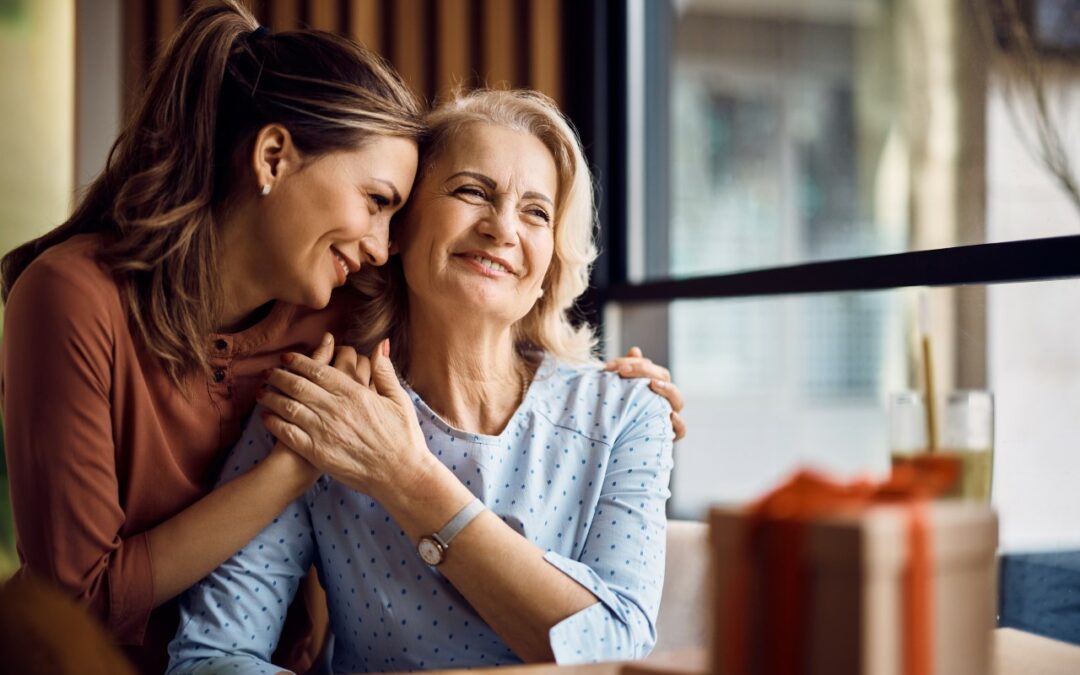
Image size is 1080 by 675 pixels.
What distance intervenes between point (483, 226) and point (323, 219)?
244 millimetres

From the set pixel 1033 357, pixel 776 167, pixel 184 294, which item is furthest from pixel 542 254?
pixel 776 167

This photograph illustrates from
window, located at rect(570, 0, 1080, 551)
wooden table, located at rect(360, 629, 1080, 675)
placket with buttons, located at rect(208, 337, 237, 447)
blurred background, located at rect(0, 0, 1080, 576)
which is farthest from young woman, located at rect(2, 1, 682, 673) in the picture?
window, located at rect(570, 0, 1080, 551)

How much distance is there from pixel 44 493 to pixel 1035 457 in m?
1.93

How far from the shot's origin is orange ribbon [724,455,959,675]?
0.69 m

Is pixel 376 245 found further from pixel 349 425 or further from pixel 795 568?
pixel 795 568

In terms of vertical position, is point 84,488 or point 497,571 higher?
point 84,488

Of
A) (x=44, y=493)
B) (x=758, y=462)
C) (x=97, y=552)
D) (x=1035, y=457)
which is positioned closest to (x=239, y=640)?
(x=97, y=552)

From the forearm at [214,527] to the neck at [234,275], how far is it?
0.29 m

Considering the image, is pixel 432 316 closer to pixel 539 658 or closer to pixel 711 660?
pixel 539 658

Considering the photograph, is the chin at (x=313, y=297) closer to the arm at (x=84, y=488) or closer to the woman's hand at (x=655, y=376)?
the arm at (x=84, y=488)

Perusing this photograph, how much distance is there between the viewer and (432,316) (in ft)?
5.65

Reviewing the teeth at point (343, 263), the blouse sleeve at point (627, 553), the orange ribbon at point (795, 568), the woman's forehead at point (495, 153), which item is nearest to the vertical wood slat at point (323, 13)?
the woman's forehead at point (495, 153)

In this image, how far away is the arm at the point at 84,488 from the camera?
1.44m

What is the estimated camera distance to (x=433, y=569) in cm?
157
